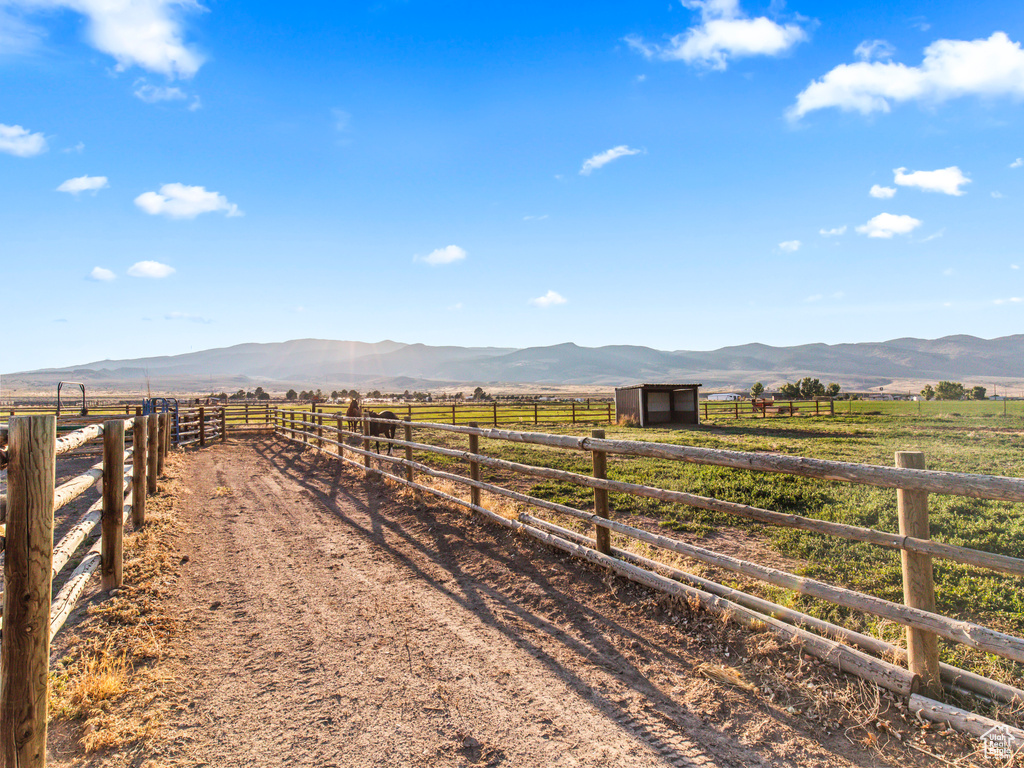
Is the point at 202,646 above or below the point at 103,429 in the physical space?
below

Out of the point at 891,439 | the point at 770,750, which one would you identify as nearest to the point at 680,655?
the point at 770,750

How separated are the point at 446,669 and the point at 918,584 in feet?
9.39

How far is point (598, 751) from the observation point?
276cm

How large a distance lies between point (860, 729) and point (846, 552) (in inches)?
131

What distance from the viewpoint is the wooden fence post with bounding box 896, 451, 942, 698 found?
3045 millimetres

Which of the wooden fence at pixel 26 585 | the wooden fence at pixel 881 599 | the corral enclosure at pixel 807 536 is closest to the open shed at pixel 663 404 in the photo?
the corral enclosure at pixel 807 536

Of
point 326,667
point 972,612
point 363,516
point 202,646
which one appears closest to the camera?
point 326,667

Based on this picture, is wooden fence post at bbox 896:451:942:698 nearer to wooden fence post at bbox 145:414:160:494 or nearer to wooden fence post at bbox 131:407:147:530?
wooden fence post at bbox 131:407:147:530

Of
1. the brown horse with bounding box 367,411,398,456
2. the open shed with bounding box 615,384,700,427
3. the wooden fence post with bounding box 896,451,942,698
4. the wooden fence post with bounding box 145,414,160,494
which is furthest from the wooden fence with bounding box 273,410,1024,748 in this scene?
the open shed with bounding box 615,384,700,427

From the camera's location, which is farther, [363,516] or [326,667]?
[363,516]

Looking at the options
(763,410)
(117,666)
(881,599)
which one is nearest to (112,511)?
(117,666)

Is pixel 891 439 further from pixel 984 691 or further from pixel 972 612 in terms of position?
pixel 984 691

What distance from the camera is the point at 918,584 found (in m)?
3.11

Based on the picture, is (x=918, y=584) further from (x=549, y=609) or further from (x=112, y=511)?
(x=112, y=511)
